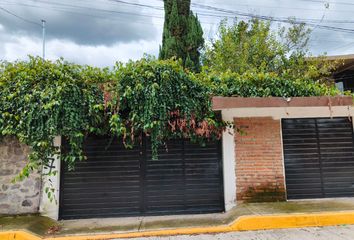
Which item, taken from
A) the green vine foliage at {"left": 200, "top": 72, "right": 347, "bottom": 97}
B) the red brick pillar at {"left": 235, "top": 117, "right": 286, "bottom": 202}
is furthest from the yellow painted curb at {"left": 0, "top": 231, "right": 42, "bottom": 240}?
the green vine foliage at {"left": 200, "top": 72, "right": 347, "bottom": 97}

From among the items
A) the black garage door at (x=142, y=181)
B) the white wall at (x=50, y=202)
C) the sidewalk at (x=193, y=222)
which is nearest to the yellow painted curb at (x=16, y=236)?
the sidewalk at (x=193, y=222)

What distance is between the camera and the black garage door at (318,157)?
654 cm

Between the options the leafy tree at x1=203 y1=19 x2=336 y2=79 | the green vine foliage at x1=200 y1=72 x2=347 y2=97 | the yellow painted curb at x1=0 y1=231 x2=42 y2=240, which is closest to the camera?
the yellow painted curb at x1=0 y1=231 x2=42 y2=240

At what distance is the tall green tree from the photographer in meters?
12.0

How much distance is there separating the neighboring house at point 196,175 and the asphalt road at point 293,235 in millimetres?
1435

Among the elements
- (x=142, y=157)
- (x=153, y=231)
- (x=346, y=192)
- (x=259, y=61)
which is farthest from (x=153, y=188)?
(x=259, y=61)

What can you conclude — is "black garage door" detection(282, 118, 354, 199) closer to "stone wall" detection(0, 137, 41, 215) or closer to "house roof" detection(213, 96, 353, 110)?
"house roof" detection(213, 96, 353, 110)

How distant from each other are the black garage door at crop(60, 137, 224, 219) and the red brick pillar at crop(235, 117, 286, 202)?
0.54 meters

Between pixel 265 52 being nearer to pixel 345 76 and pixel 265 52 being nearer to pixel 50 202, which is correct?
pixel 345 76

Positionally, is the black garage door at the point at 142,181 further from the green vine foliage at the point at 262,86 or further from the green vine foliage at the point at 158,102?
the green vine foliage at the point at 262,86

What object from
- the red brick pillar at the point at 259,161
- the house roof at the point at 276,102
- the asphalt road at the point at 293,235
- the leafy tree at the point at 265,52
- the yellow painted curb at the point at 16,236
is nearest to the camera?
the asphalt road at the point at 293,235

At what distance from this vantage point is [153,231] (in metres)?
4.91

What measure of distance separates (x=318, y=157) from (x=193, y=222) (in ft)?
12.1

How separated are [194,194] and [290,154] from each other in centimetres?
264
